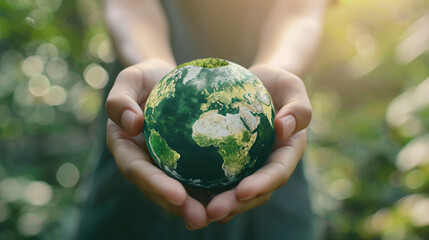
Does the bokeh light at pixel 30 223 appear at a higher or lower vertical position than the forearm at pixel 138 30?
lower

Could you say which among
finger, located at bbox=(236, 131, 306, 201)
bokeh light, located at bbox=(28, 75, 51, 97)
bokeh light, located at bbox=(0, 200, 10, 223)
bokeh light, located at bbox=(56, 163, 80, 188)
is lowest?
bokeh light, located at bbox=(56, 163, 80, 188)

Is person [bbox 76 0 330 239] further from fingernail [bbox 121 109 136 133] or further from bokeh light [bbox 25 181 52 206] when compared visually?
bokeh light [bbox 25 181 52 206]

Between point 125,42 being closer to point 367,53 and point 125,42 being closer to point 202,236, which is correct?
point 202,236

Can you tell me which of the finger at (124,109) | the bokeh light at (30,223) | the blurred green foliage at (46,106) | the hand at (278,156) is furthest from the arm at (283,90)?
the bokeh light at (30,223)

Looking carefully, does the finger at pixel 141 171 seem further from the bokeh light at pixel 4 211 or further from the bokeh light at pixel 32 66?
the bokeh light at pixel 32 66

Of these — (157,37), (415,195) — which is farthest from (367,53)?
(157,37)

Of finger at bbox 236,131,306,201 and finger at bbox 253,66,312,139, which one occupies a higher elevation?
finger at bbox 253,66,312,139

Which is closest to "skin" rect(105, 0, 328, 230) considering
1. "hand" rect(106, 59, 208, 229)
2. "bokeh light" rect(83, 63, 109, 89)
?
"hand" rect(106, 59, 208, 229)
